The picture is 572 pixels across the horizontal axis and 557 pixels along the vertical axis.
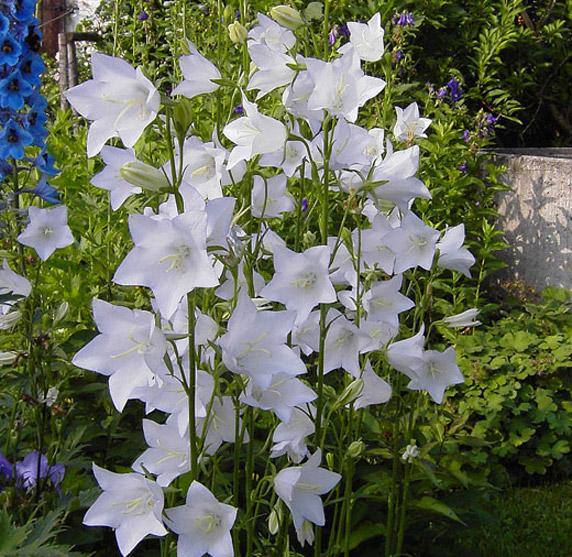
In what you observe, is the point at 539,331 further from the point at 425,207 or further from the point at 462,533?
the point at 462,533

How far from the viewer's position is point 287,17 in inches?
61.7

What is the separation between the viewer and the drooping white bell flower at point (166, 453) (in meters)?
1.38

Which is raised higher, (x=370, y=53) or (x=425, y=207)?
(x=370, y=53)

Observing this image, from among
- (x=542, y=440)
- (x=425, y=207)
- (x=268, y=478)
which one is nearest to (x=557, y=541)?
(x=542, y=440)

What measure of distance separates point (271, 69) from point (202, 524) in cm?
72

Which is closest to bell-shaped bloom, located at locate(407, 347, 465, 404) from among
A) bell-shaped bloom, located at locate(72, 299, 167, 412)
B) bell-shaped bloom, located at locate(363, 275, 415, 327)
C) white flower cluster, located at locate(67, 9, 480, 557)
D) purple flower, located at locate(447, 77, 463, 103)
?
white flower cluster, located at locate(67, 9, 480, 557)

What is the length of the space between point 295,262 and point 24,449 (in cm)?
113

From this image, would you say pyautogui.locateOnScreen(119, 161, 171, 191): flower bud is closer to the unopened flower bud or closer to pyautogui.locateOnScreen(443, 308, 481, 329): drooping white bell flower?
the unopened flower bud

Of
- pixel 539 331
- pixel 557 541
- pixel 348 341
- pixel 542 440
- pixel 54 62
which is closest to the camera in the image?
pixel 348 341

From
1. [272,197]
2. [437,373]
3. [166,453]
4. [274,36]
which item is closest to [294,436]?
[166,453]

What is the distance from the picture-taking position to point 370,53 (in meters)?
1.68

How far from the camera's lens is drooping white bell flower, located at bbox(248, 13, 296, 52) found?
5.23ft

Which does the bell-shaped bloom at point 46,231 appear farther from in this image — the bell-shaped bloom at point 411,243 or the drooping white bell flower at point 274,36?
the bell-shaped bloom at point 411,243

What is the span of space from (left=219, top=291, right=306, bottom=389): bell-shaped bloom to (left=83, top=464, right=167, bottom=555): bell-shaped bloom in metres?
0.24
